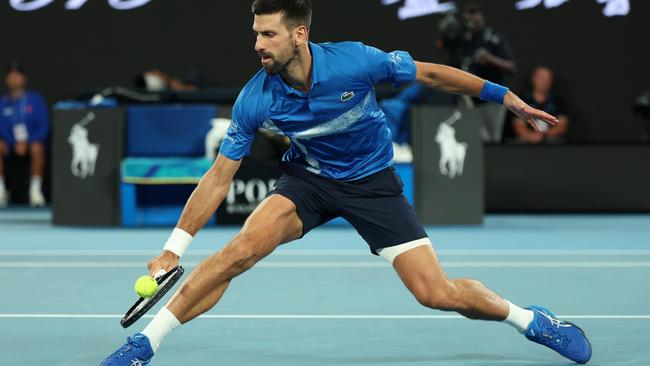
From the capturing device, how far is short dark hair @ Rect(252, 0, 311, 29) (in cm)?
426

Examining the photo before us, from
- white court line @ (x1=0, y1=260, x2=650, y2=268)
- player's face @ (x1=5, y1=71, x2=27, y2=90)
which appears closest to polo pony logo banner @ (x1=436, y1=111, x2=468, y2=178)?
white court line @ (x1=0, y1=260, x2=650, y2=268)

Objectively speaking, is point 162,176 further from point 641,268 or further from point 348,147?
point 348,147

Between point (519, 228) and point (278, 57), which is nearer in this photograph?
point (278, 57)

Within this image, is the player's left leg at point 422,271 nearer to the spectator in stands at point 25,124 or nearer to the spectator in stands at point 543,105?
the spectator in stands at point 543,105

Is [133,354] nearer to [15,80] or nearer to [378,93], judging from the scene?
[378,93]

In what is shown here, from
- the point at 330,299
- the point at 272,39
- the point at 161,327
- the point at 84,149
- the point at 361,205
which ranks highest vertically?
the point at 272,39

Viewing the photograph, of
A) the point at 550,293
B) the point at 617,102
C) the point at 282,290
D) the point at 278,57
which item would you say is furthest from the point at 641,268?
the point at 617,102

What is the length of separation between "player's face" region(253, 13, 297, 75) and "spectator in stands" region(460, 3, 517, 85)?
7741 mm

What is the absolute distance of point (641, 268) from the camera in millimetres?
7660

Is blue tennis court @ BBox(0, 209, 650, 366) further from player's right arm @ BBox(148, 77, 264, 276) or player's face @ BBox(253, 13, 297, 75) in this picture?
player's face @ BBox(253, 13, 297, 75)

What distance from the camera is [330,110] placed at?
14.7 ft

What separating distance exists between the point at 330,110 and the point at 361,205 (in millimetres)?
387

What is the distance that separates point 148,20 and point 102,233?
3.77 metres

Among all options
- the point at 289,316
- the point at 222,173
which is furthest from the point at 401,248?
the point at 289,316
